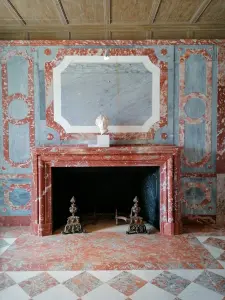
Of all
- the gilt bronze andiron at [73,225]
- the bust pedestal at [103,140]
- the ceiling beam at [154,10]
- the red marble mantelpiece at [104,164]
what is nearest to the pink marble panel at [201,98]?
the red marble mantelpiece at [104,164]

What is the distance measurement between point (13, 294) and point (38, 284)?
216mm

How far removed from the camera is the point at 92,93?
11.9ft

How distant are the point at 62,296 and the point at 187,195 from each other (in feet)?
7.22

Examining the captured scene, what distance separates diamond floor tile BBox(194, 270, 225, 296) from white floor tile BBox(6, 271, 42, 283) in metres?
1.46

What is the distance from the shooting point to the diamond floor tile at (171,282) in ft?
7.36

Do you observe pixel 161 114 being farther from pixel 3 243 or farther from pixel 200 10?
pixel 3 243

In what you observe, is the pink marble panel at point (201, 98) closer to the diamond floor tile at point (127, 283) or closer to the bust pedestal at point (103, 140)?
the bust pedestal at point (103, 140)

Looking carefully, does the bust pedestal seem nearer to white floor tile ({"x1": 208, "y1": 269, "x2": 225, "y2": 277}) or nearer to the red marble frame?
the red marble frame

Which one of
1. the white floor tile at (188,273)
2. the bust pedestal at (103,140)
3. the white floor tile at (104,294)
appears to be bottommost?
the white floor tile at (104,294)

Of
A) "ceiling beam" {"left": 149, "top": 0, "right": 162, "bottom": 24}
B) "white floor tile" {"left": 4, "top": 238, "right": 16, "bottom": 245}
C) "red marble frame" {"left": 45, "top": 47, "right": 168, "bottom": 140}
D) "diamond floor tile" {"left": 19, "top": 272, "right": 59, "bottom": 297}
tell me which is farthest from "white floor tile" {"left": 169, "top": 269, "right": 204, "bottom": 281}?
"ceiling beam" {"left": 149, "top": 0, "right": 162, "bottom": 24}

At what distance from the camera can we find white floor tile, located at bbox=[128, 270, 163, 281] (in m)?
2.44

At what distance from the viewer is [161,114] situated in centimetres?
366

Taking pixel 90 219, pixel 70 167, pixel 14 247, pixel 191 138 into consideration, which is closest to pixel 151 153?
pixel 191 138

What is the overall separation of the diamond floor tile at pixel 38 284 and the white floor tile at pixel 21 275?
5 cm
